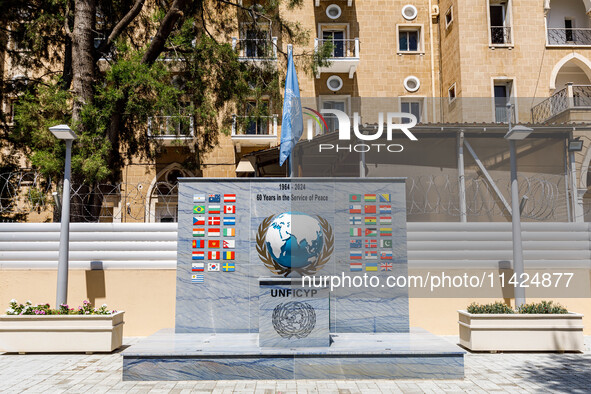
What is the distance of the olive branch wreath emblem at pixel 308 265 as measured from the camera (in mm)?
9438

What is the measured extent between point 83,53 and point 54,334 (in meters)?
9.07

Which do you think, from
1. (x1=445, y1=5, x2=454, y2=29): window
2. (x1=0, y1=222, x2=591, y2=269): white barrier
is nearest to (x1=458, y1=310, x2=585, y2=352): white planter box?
(x1=0, y1=222, x2=591, y2=269): white barrier

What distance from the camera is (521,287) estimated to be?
10.9 m

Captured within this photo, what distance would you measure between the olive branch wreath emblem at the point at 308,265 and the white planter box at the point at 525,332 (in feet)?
10.4

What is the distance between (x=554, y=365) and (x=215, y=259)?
21.8 ft

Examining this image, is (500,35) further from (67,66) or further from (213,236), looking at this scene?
(213,236)

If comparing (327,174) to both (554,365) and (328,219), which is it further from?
(554,365)

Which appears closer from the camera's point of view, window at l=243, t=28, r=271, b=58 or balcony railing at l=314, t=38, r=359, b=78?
window at l=243, t=28, r=271, b=58

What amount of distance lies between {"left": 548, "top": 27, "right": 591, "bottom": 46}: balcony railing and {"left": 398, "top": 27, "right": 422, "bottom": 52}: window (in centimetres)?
600

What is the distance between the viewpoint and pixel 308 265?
934 centimetres

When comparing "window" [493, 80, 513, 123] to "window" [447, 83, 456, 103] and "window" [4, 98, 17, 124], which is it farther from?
"window" [4, 98, 17, 124]

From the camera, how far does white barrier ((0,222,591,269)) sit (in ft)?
38.3

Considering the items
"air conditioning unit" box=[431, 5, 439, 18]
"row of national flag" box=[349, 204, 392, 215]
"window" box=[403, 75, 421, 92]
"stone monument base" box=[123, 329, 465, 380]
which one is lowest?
"stone monument base" box=[123, 329, 465, 380]

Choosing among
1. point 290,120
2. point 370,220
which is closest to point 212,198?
point 290,120
